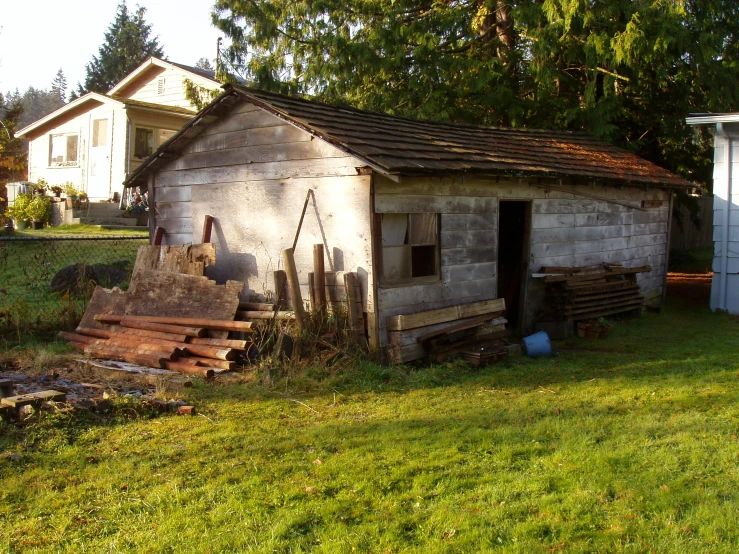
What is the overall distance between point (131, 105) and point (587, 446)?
23406 millimetres

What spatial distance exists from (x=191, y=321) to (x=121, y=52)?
198 feet

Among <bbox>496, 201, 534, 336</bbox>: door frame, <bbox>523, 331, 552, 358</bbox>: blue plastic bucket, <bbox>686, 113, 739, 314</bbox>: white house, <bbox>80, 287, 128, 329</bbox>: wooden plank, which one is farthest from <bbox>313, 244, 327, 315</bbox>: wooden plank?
<bbox>686, 113, 739, 314</bbox>: white house

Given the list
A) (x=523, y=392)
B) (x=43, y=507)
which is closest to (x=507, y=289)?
(x=523, y=392)

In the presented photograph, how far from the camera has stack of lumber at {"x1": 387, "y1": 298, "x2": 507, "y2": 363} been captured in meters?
9.22

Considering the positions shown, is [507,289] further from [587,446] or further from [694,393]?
[587,446]

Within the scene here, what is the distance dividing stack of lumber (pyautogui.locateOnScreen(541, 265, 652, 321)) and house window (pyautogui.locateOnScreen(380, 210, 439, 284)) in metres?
2.74

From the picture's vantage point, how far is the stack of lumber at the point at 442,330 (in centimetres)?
922

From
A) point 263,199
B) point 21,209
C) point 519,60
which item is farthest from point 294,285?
point 21,209

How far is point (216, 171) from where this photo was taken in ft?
35.8

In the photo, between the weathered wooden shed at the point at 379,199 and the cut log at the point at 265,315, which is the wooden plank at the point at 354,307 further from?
the cut log at the point at 265,315

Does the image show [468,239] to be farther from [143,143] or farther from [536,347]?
[143,143]

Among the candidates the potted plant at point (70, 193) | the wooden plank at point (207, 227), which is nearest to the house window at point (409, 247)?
the wooden plank at point (207, 227)

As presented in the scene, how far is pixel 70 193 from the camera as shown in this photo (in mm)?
25156

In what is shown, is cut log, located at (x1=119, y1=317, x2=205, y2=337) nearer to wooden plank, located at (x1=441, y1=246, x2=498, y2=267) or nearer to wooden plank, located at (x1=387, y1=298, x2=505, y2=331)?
wooden plank, located at (x1=387, y1=298, x2=505, y2=331)
